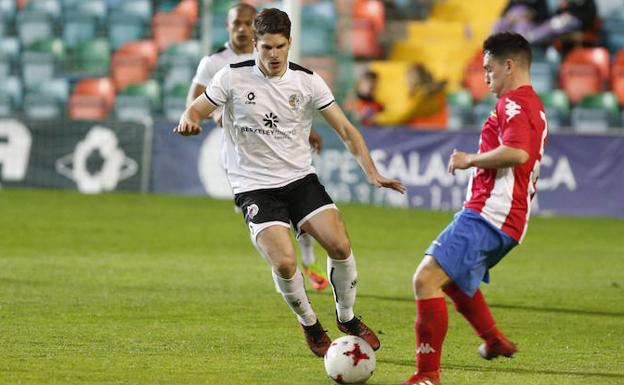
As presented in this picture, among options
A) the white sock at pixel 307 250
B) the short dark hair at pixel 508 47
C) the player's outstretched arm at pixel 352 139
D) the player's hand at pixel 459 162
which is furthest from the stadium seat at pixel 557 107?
the player's hand at pixel 459 162

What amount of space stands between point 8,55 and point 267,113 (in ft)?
56.1

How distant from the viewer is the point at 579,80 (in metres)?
21.4

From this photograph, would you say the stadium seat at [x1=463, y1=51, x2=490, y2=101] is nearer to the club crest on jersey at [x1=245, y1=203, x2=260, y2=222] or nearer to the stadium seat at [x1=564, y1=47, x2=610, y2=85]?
the stadium seat at [x1=564, y1=47, x2=610, y2=85]

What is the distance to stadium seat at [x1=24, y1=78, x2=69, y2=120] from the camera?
22.7 metres

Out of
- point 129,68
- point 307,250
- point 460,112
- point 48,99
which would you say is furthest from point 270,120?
point 129,68

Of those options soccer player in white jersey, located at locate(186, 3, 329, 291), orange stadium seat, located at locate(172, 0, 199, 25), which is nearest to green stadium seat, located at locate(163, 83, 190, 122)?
orange stadium seat, located at locate(172, 0, 199, 25)

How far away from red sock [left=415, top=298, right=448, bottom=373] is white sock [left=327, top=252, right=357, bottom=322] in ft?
4.37

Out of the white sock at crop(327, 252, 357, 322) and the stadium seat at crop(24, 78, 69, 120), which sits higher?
the white sock at crop(327, 252, 357, 322)

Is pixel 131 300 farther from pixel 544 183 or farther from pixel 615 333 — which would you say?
pixel 544 183

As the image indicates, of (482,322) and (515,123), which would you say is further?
(482,322)

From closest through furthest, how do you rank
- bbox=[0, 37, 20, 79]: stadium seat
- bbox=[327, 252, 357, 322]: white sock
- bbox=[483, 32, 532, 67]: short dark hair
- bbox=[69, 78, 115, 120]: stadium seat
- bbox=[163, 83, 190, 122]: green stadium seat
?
bbox=[483, 32, 532, 67]: short dark hair, bbox=[327, 252, 357, 322]: white sock, bbox=[163, 83, 190, 122]: green stadium seat, bbox=[69, 78, 115, 120]: stadium seat, bbox=[0, 37, 20, 79]: stadium seat

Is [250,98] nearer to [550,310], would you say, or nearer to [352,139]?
[352,139]

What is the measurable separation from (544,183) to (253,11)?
29.1 feet

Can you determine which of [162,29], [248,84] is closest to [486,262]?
[248,84]
